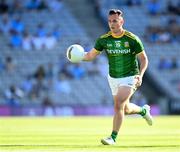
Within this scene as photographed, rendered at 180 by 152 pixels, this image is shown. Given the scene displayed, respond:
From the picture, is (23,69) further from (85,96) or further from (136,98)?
(136,98)

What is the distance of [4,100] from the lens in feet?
117

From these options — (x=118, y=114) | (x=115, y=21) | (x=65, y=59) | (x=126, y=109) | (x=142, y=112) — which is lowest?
(x=65, y=59)

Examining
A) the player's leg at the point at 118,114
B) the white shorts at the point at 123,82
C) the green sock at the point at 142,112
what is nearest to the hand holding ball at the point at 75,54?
the white shorts at the point at 123,82

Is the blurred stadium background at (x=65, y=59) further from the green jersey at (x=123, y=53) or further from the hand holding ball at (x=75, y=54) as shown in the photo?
the green jersey at (x=123, y=53)

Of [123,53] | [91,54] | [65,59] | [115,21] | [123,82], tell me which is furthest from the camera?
[65,59]

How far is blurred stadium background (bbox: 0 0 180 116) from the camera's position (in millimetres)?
36281

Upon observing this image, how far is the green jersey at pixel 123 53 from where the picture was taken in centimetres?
1530

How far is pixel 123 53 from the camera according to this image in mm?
15383

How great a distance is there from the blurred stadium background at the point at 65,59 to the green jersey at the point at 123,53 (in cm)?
2006

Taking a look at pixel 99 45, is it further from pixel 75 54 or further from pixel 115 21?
pixel 115 21

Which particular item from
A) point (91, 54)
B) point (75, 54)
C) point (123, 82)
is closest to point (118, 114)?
point (123, 82)

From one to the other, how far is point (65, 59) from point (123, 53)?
2251 centimetres

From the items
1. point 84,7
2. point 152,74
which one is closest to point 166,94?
point 152,74

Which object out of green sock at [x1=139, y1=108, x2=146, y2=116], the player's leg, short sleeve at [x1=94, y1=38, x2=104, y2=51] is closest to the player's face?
short sleeve at [x1=94, y1=38, x2=104, y2=51]
